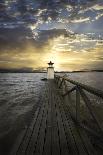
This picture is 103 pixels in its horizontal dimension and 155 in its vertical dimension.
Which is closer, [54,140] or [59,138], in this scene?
[54,140]

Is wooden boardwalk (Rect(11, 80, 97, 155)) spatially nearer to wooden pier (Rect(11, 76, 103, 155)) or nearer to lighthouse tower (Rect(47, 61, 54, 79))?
wooden pier (Rect(11, 76, 103, 155))

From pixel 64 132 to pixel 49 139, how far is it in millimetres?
688

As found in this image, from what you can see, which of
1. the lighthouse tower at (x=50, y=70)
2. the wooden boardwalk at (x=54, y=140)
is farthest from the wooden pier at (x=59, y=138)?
the lighthouse tower at (x=50, y=70)

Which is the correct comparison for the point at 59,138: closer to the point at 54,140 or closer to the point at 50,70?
the point at 54,140

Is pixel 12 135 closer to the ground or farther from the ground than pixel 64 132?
closer to the ground

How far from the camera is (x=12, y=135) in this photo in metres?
8.29

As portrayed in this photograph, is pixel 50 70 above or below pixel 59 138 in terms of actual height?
above

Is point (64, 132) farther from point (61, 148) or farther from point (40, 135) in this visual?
point (61, 148)

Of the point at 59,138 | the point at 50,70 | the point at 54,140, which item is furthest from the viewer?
the point at 50,70

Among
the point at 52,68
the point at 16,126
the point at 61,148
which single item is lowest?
the point at 16,126

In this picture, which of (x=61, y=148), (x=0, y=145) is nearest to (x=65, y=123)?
(x=61, y=148)

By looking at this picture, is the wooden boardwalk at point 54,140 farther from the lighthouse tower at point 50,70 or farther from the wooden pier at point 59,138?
the lighthouse tower at point 50,70

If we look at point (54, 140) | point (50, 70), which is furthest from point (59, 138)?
point (50, 70)

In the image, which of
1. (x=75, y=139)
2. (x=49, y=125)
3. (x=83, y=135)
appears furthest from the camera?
(x=49, y=125)
